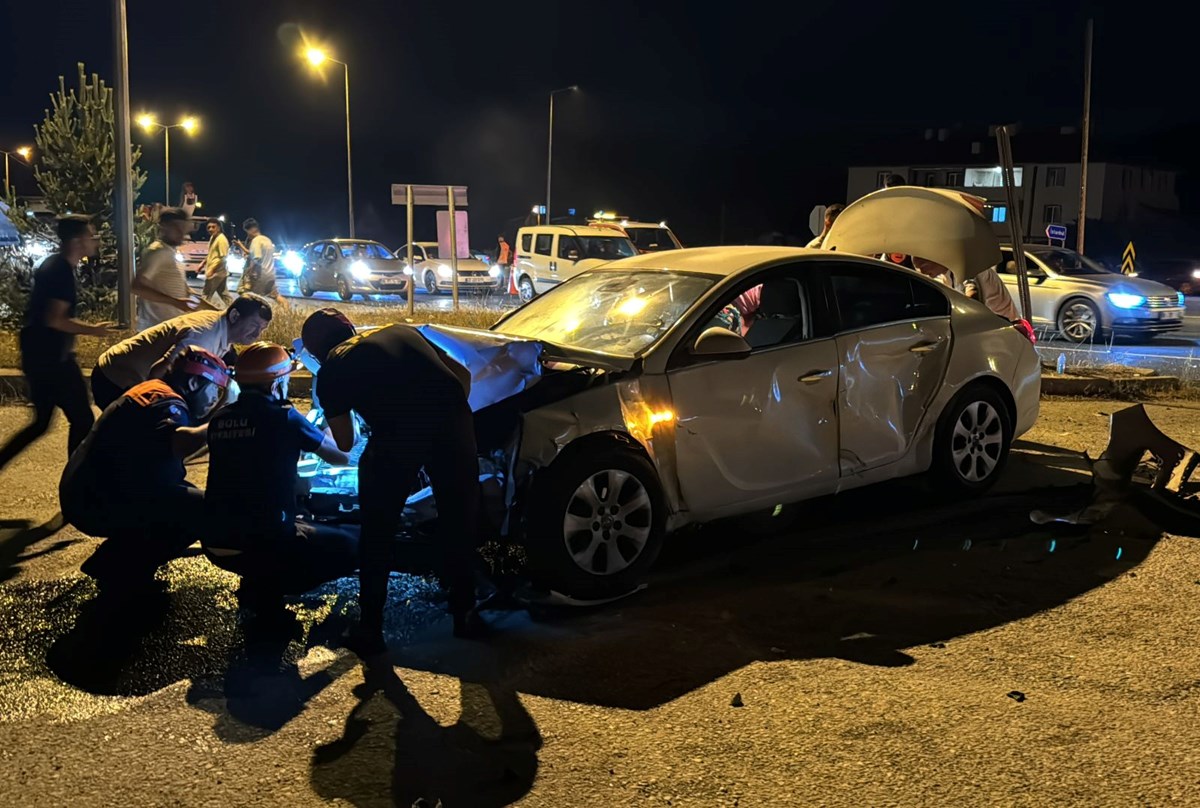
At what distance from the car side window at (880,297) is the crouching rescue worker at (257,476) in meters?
2.89

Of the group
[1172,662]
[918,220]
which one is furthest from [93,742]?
[918,220]

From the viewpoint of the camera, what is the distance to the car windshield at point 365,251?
27.6 m

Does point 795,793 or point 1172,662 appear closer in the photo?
point 795,793

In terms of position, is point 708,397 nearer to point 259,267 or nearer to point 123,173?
point 123,173

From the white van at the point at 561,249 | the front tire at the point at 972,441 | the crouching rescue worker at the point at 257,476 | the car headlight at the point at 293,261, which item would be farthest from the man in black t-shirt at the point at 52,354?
the car headlight at the point at 293,261

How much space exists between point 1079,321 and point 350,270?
672 inches

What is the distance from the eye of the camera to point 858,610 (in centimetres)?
476

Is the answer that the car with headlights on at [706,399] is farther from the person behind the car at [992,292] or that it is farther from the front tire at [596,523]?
the person behind the car at [992,292]

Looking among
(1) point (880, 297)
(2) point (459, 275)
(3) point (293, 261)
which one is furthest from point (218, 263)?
(3) point (293, 261)

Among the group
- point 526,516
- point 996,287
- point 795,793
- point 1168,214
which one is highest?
point 1168,214

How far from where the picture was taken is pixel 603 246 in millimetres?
24578

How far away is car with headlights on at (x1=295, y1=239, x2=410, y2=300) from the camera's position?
27297mm

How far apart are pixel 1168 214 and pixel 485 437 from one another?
75.4 meters

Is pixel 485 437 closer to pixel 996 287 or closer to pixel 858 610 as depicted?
pixel 858 610
